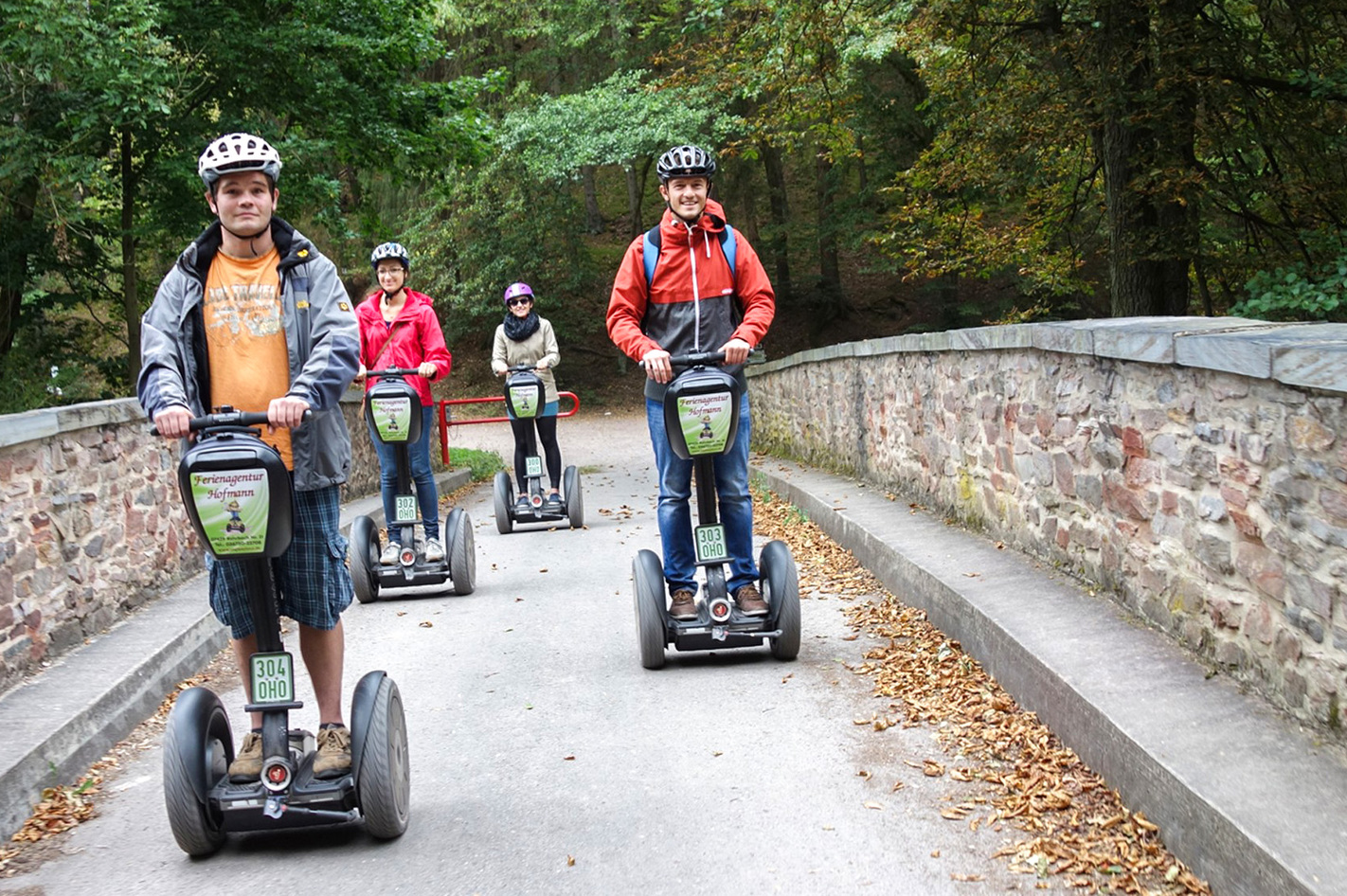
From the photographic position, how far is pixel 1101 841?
3609mm

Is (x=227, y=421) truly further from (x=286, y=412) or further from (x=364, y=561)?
(x=364, y=561)

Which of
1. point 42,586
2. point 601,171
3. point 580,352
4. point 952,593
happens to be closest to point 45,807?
point 42,586

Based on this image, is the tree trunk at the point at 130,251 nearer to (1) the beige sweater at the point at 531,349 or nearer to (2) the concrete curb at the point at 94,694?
(1) the beige sweater at the point at 531,349

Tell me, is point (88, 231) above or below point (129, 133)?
below

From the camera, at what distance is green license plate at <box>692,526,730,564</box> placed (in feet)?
18.7

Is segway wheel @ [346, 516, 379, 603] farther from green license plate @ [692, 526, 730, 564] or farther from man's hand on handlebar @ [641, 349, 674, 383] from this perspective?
man's hand on handlebar @ [641, 349, 674, 383]

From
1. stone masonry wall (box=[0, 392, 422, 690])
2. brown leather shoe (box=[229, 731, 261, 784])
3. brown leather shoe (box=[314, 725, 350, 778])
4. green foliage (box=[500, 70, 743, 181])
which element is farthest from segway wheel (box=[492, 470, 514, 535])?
green foliage (box=[500, 70, 743, 181])

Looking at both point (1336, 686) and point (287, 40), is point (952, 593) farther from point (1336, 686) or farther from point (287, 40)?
point (287, 40)

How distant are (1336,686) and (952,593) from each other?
248 cm

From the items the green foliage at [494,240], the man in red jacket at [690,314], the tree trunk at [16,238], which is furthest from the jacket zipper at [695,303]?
the green foliage at [494,240]

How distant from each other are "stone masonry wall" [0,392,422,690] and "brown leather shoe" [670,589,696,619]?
2.82 metres

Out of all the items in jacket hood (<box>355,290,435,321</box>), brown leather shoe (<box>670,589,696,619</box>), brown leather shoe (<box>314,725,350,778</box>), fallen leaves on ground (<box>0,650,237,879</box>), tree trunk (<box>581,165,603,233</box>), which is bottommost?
fallen leaves on ground (<box>0,650,237,879</box>)

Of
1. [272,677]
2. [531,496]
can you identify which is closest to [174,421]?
[272,677]

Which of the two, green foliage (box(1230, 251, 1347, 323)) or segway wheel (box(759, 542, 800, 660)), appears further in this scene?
green foliage (box(1230, 251, 1347, 323))
